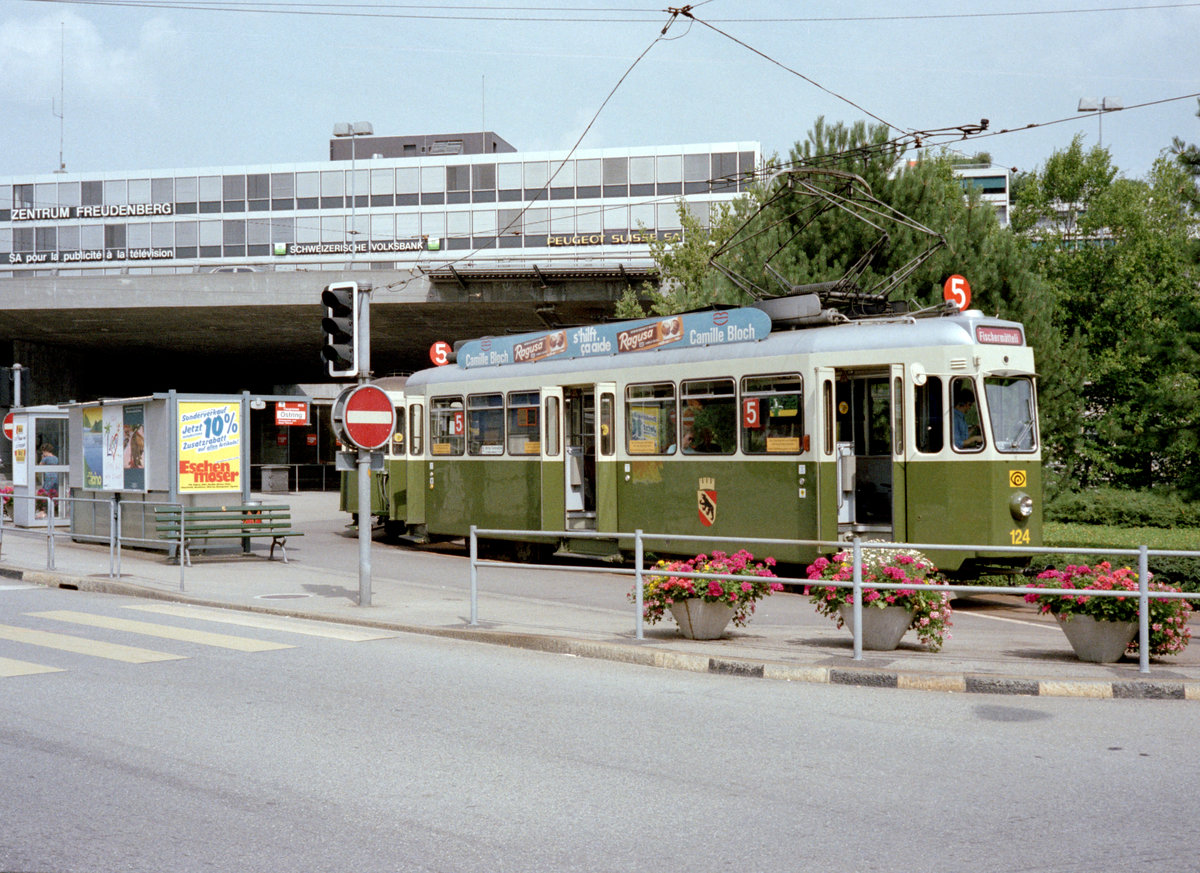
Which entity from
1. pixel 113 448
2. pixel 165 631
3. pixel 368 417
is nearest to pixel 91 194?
pixel 113 448

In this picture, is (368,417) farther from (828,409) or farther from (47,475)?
Result: (47,475)

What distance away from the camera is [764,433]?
16.1 m

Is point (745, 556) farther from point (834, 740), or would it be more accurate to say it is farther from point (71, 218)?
point (71, 218)

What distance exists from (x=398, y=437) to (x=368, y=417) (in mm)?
10380

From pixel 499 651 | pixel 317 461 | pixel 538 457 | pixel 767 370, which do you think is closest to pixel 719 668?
pixel 499 651

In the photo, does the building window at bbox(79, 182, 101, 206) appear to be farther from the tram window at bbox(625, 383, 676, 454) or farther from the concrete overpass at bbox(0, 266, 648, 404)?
the tram window at bbox(625, 383, 676, 454)

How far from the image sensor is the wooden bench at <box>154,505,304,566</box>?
18.5m

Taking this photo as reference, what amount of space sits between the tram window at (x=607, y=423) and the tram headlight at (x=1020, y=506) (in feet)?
20.1

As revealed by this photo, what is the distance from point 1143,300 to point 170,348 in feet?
146

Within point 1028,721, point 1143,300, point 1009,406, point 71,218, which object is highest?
point 71,218

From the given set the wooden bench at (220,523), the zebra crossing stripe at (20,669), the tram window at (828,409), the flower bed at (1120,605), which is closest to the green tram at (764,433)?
the tram window at (828,409)

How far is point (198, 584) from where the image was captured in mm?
16406

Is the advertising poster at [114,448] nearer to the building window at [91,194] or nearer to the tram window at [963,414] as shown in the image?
the tram window at [963,414]

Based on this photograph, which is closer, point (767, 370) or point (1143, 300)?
point (767, 370)
